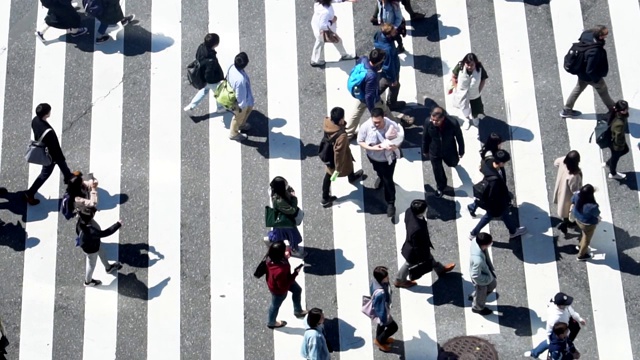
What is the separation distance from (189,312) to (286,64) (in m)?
4.75

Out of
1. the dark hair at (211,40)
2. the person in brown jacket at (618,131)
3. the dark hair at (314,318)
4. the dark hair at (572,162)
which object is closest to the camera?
the dark hair at (314,318)

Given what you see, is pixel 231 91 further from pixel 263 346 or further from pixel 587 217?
pixel 587 217

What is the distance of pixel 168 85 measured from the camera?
19.8 meters

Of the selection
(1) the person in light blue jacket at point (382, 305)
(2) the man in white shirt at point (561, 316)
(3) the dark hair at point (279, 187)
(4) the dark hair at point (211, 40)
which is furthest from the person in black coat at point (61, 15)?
(2) the man in white shirt at point (561, 316)

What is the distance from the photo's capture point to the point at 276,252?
15.9m

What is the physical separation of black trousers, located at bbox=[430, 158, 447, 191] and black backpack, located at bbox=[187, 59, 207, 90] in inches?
152

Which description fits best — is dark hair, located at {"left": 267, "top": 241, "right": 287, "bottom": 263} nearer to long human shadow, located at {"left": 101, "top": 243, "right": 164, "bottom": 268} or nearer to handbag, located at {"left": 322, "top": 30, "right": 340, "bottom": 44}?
long human shadow, located at {"left": 101, "top": 243, "right": 164, "bottom": 268}

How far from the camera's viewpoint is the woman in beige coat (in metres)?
16.6

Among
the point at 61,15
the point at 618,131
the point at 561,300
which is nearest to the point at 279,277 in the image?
the point at 561,300

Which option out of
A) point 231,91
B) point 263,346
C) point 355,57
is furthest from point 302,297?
point 355,57

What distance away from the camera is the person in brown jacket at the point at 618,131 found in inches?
674

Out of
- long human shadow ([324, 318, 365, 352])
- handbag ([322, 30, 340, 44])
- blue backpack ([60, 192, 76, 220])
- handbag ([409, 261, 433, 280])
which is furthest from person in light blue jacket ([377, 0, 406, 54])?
blue backpack ([60, 192, 76, 220])

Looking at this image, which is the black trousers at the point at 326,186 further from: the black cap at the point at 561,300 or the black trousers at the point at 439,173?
the black cap at the point at 561,300

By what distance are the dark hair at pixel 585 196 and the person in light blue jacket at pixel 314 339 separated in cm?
403
